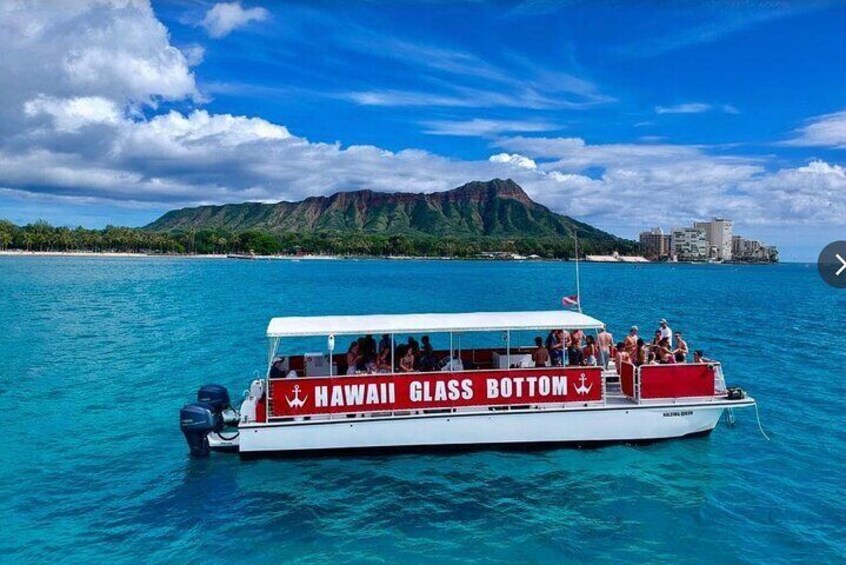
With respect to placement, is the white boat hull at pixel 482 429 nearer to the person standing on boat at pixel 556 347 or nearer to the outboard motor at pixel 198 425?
the outboard motor at pixel 198 425

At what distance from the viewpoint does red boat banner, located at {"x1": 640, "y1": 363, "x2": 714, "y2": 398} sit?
16.2 m

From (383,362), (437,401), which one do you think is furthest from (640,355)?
(383,362)

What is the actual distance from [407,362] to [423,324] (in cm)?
123

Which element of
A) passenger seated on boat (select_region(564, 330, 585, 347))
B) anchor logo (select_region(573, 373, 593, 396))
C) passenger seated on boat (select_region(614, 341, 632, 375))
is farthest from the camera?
passenger seated on boat (select_region(564, 330, 585, 347))

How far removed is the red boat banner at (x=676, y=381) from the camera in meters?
16.2

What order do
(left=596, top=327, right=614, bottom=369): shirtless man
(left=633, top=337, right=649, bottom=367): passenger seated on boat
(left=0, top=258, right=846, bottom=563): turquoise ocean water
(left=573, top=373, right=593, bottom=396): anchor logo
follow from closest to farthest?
(left=0, top=258, right=846, bottom=563): turquoise ocean water < (left=573, top=373, right=593, bottom=396): anchor logo < (left=596, top=327, right=614, bottom=369): shirtless man < (left=633, top=337, right=649, bottom=367): passenger seated on boat

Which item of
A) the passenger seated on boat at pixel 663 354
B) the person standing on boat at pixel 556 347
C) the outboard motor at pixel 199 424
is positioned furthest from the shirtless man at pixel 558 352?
the outboard motor at pixel 199 424

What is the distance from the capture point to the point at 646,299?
79.4 metres

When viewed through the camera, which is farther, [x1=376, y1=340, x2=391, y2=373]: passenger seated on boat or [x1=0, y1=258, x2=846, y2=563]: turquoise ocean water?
[x1=376, y1=340, x2=391, y2=373]: passenger seated on boat

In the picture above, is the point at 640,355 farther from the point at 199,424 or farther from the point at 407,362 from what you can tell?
the point at 199,424

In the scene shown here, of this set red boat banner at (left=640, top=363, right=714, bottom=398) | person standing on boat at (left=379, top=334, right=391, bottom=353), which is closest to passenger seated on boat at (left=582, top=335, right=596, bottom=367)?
red boat banner at (left=640, top=363, right=714, bottom=398)

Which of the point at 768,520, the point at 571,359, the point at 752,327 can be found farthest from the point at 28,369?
the point at 752,327

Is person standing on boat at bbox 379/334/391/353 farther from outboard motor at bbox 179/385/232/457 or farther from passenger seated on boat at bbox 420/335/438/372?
outboard motor at bbox 179/385/232/457

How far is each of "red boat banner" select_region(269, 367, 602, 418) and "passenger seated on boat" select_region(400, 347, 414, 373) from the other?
0.58 meters
